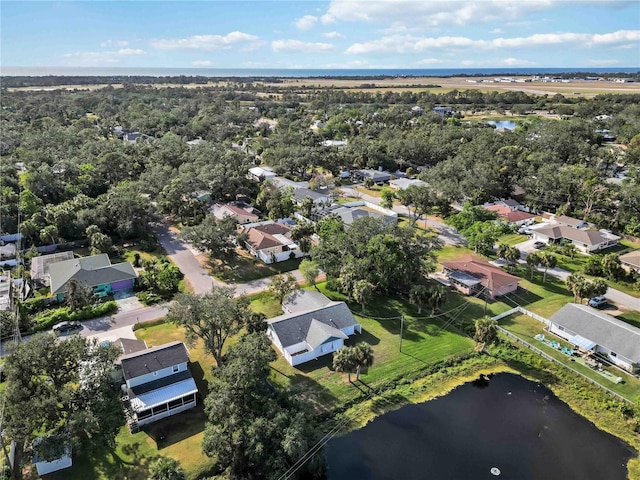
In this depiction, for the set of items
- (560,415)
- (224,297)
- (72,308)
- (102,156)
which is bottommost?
(560,415)

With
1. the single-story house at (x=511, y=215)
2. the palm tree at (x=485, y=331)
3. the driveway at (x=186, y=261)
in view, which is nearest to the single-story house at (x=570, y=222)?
the single-story house at (x=511, y=215)

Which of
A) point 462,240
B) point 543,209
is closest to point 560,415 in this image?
point 462,240

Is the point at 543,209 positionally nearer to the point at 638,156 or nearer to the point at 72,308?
the point at 638,156

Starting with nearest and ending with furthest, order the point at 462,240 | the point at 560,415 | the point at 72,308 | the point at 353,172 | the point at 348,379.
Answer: the point at 560,415, the point at 348,379, the point at 72,308, the point at 462,240, the point at 353,172

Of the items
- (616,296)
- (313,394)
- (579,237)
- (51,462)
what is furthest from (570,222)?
(51,462)

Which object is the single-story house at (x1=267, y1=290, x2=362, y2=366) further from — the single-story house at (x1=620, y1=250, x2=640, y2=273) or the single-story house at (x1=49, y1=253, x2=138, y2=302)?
the single-story house at (x1=620, y1=250, x2=640, y2=273)

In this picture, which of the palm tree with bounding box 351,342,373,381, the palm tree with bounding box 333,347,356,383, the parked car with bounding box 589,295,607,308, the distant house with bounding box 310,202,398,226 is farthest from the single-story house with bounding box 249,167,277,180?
the parked car with bounding box 589,295,607,308
